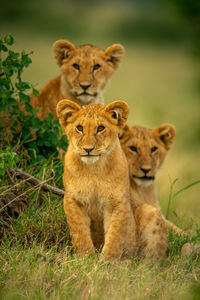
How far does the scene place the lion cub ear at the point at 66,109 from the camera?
10.6ft

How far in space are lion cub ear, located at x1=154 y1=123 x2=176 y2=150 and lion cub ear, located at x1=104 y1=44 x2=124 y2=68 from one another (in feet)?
5.05

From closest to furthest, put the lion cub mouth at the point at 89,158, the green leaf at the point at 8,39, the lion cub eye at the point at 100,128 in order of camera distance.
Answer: the lion cub mouth at the point at 89,158
the lion cub eye at the point at 100,128
the green leaf at the point at 8,39

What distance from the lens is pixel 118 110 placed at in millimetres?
3199

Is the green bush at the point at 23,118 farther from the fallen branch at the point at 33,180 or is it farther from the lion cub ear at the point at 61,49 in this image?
the lion cub ear at the point at 61,49

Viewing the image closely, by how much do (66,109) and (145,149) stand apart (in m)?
1.43

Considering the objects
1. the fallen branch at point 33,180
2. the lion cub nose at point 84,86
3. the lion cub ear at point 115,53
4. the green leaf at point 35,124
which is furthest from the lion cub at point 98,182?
the lion cub ear at point 115,53

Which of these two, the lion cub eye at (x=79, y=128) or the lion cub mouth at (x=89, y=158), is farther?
the lion cub eye at (x=79, y=128)

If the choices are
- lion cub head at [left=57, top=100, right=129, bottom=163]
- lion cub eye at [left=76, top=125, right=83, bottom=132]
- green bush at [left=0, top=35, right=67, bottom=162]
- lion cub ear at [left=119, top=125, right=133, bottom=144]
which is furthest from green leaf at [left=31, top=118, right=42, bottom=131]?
lion cub eye at [left=76, top=125, right=83, bottom=132]

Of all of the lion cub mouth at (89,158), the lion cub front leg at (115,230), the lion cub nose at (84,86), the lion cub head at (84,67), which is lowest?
the lion cub front leg at (115,230)

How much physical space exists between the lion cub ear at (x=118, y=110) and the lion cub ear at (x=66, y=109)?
25 cm

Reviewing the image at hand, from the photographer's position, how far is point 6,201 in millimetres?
3787

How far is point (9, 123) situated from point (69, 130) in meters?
2.01

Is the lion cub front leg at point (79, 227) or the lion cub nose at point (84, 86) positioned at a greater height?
the lion cub nose at point (84, 86)

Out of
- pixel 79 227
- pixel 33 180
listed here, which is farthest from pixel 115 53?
pixel 79 227
